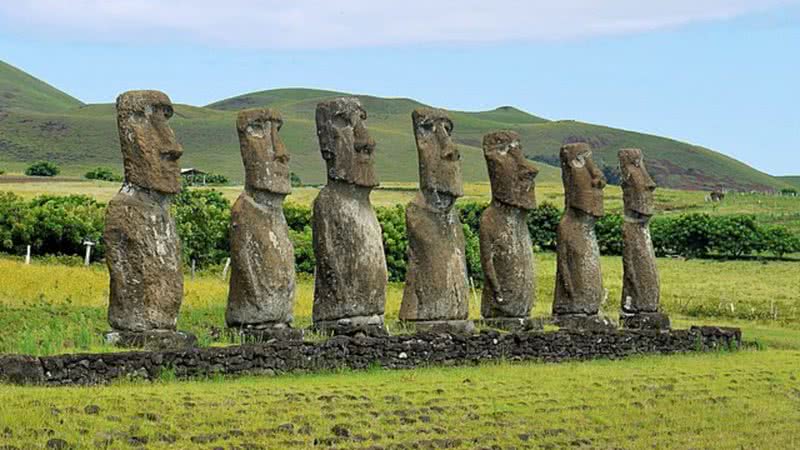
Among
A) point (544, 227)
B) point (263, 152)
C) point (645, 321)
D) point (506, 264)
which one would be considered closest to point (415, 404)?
point (263, 152)

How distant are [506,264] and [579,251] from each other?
7.57 ft

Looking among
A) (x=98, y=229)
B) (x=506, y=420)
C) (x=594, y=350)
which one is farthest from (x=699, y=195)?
(x=506, y=420)

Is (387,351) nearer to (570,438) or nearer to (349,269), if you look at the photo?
(349,269)

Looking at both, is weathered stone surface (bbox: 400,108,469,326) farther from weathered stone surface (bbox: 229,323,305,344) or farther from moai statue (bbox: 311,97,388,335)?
weathered stone surface (bbox: 229,323,305,344)

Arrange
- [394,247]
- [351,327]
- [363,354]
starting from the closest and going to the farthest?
[363,354], [351,327], [394,247]

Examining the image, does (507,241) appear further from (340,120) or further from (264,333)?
(264,333)

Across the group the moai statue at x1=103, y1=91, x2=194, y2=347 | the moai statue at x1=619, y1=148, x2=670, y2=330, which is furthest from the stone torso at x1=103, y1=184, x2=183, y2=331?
the moai statue at x1=619, y1=148, x2=670, y2=330

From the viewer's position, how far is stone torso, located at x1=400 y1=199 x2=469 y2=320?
974 inches

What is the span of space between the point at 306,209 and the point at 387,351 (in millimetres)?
32140

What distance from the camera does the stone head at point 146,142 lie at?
66.9 feet

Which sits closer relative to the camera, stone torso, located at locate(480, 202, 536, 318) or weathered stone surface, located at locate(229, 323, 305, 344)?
weathered stone surface, located at locate(229, 323, 305, 344)

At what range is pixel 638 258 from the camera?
30062 millimetres

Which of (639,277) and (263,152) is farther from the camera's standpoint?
(639,277)

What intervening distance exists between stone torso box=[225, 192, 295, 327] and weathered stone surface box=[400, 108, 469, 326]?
129 inches
